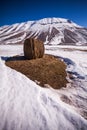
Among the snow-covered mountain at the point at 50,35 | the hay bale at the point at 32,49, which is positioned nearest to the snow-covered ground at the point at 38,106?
the hay bale at the point at 32,49

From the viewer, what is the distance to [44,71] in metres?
12.1

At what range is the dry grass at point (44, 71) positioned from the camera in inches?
424

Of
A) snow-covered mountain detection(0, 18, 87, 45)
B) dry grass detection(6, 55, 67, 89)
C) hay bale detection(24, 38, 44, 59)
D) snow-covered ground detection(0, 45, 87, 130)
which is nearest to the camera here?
snow-covered ground detection(0, 45, 87, 130)

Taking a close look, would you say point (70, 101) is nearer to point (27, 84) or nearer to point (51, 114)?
point (51, 114)

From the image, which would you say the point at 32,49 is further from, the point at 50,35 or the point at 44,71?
the point at 50,35

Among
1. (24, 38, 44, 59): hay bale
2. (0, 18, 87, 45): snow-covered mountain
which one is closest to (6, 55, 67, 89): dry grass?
(24, 38, 44, 59): hay bale

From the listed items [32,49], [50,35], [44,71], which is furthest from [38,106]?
[50,35]

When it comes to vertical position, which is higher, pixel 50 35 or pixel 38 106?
pixel 50 35

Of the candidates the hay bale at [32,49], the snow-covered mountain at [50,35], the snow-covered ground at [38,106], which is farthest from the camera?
the snow-covered mountain at [50,35]

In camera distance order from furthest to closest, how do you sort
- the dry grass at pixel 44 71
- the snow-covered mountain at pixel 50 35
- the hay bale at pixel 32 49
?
the snow-covered mountain at pixel 50 35 → the hay bale at pixel 32 49 → the dry grass at pixel 44 71

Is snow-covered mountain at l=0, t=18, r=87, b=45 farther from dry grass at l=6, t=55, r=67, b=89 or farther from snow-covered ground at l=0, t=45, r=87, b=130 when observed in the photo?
snow-covered ground at l=0, t=45, r=87, b=130

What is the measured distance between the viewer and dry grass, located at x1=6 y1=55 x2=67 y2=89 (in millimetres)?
10781

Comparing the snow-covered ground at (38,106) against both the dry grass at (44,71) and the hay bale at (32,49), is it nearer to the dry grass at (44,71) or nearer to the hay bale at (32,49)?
the dry grass at (44,71)

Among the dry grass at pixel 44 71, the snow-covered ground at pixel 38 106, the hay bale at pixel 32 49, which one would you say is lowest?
the snow-covered ground at pixel 38 106
